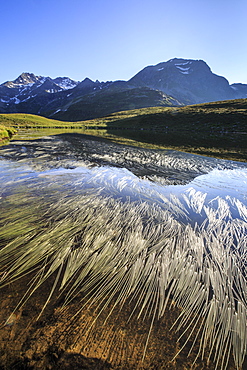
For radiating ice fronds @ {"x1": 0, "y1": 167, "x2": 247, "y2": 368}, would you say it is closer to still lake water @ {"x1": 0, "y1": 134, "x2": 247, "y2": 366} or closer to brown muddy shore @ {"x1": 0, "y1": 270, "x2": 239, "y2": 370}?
still lake water @ {"x1": 0, "y1": 134, "x2": 247, "y2": 366}

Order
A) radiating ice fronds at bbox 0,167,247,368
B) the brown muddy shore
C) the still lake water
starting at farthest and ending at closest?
the still lake water
radiating ice fronds at bbox 0,167,247,368
the brown muddy shore

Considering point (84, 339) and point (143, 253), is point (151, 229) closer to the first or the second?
point (143, 253)

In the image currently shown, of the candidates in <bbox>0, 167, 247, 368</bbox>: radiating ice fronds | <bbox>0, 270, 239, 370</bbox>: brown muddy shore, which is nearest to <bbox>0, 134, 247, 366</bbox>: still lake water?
<bbox>0, 167, 247, 368</bbox>: radiating ice fronds

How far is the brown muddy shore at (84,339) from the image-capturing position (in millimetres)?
2070

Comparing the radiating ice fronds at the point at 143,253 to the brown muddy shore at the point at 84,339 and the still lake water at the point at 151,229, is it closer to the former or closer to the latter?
the still lake water at the point at 151,229

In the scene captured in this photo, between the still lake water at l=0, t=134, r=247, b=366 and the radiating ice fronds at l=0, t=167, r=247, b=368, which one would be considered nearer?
the radiating ice fronds at l=0, t=167, r=247, b=368

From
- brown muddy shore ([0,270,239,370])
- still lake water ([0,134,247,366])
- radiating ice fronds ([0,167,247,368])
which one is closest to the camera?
brown muddy shore ([0,270,239,370])

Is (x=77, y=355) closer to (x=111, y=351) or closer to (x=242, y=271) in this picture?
(x=111, y=351)

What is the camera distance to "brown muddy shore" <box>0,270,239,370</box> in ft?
6.79

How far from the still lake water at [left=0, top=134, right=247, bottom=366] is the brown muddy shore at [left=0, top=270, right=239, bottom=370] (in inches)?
12.4

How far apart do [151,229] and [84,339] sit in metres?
3.18

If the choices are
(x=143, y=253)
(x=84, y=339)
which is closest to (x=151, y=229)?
(x=143, y=253)

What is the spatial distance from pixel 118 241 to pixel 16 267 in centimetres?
228

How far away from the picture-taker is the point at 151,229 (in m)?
5.06
